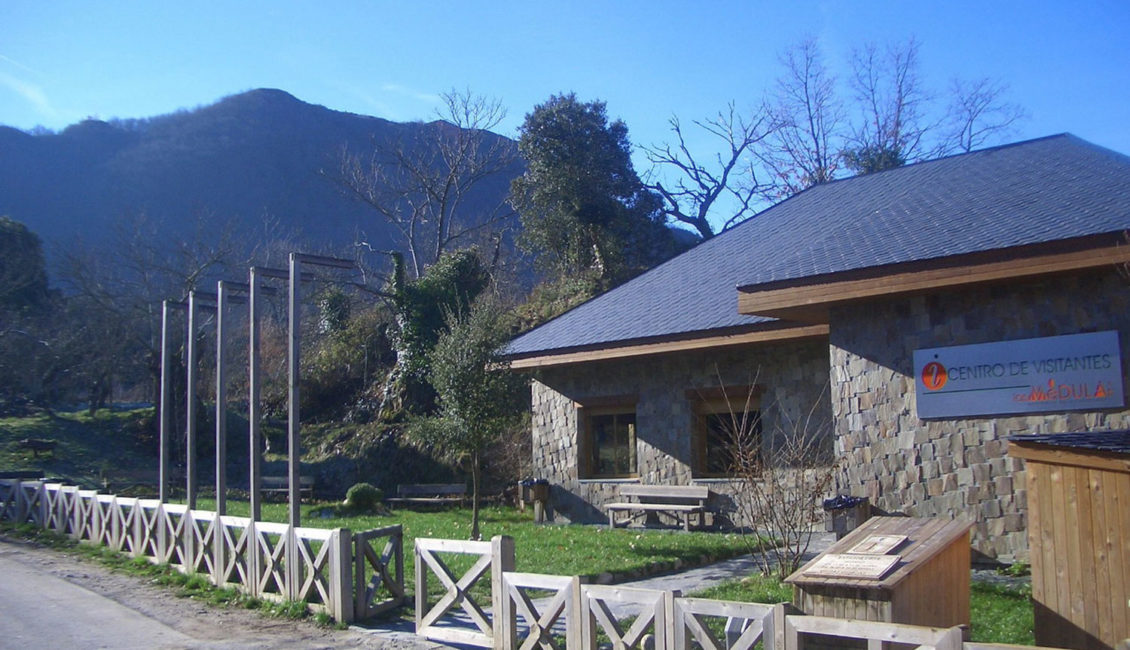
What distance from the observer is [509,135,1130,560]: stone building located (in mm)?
11445

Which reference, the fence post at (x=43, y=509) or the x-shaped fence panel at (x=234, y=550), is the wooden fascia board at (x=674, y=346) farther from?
the fence post at (x=43, y=509)

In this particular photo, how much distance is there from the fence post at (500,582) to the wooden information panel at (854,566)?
9.67ft

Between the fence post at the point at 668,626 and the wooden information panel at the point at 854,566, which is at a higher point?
the wooden information panel at the point at 854,566

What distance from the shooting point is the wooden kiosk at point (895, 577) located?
6727mm

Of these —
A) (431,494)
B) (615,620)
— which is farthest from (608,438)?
(615,620)

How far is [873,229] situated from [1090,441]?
25.4 ft

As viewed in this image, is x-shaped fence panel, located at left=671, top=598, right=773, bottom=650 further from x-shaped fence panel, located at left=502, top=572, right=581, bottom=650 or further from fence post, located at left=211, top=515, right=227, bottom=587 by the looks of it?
fence post, located at left=211, top=515, right=227, bottom=587

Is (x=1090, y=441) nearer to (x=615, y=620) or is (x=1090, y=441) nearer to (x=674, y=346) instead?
(x=615, y=620)

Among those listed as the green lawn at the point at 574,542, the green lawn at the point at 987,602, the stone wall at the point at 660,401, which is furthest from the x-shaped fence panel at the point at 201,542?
the stone wall at the point at 660,401

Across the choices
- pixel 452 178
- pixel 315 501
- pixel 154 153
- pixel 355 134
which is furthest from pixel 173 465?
pixel 355 134

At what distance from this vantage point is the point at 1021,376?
11742mm

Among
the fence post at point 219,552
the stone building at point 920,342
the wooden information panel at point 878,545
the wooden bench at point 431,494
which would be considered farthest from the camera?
the wooden bench at point 431,494

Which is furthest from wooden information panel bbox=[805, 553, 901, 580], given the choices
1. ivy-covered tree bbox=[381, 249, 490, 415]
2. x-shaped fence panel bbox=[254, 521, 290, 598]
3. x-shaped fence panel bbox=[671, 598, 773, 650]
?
ivy-covered tree bbox=[381, 249, 490, 415]

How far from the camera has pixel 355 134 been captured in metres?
114
